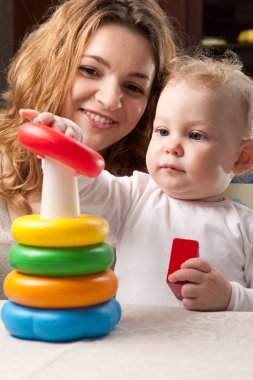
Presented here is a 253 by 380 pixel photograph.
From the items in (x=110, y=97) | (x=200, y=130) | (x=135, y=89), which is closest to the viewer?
(x=200, y=130)

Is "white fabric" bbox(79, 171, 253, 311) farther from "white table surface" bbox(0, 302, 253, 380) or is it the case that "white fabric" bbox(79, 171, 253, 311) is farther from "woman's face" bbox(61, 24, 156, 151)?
"woman's face" bbox(61, 24, 156, 151)

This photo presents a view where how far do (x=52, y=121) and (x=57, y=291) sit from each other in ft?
0.77

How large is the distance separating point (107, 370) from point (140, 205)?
2.09 feet

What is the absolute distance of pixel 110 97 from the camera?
156 cm

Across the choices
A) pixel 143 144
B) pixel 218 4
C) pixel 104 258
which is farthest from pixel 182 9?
pixel 104 258

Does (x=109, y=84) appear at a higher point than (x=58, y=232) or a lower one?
higher

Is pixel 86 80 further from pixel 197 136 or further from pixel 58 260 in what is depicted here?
pixel 58 260

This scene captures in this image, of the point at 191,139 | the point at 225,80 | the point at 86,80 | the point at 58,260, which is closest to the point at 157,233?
the point at 191,139

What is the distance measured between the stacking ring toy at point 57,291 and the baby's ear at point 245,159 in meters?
0.60

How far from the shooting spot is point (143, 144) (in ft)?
6.00

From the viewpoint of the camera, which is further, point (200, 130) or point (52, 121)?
point (200, 130)

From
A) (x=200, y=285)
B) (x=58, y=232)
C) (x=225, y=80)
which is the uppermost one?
(x=225, y=80)

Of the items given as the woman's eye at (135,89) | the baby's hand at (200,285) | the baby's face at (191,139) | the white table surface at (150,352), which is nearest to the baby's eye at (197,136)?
the baby's face at (191,139)

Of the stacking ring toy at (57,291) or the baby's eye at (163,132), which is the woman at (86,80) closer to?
the baby's eye at (163,132)
